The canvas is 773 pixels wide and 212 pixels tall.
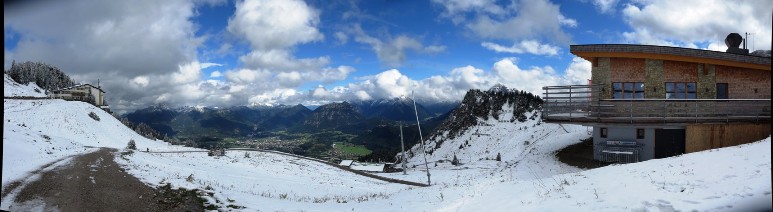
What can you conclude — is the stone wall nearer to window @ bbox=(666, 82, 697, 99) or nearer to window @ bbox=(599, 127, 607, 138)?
window @ bbox=(666, 82, 697, 99)

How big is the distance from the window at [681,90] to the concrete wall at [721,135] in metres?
2.72

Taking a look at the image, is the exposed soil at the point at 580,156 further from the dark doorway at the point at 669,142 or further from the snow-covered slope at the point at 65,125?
the snow-covered slope at the point at 65,125

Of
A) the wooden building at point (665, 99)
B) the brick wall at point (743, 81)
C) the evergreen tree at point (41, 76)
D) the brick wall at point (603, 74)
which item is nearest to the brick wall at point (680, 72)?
the wooden building at point (665, 99)

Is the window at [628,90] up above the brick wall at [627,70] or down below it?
below

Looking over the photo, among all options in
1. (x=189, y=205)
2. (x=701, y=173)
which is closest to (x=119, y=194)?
(x=189, y=205)

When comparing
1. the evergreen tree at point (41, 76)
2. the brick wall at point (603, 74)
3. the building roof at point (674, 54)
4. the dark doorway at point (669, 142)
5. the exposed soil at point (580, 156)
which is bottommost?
the exposed soil at point (580, 156)

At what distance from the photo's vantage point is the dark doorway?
22922mm

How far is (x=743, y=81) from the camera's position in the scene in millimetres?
23656

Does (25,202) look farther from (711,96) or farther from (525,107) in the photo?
(525,107)

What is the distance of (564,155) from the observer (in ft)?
105

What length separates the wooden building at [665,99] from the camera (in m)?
21.9

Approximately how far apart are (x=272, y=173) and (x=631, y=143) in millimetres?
24881

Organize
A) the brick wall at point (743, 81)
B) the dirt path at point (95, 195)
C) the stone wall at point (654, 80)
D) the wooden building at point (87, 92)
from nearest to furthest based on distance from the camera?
the dirt path at point (95, 195), the brick wall at point (743, 81), the stone wall at point (654, 80), the wooden building at point (87, 92)

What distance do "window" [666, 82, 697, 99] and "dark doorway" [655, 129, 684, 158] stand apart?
2.21 metres
